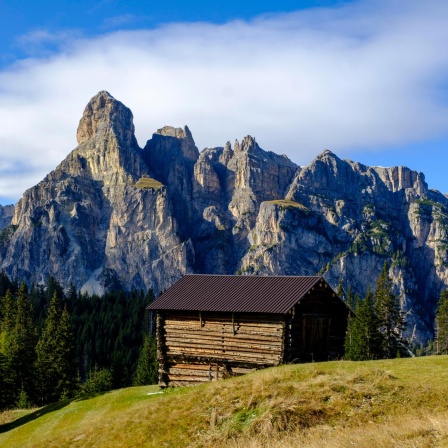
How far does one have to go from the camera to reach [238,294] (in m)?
35.4

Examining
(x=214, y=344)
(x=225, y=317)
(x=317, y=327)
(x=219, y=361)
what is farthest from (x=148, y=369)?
(x=317, y=327)

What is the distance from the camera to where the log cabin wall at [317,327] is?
3430 centimetres

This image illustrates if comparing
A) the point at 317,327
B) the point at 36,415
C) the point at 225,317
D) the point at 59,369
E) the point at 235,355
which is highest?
the point at 225,317

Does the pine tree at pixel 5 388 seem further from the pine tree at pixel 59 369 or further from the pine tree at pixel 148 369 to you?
the pine tree at pixel 148 369

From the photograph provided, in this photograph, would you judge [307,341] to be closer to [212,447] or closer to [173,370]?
[173,370]

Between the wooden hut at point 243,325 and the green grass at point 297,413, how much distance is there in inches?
193

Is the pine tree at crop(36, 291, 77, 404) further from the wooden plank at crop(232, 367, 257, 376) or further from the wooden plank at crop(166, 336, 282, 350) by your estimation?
the wooden plank at crop(232, 367, 257, 376)

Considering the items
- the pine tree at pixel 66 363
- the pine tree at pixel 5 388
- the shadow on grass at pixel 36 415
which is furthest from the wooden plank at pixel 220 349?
the pine tree at pixel 66 363

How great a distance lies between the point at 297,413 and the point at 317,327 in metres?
14.3

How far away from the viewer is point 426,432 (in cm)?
1605

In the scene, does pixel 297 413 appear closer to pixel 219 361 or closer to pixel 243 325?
pixel 243 325

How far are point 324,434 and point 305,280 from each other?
656 inches

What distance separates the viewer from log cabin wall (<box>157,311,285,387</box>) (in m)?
33.9

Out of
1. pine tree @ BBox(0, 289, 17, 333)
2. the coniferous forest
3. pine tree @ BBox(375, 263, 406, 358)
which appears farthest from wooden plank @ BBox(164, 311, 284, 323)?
pine tree @ BBox(0, 289, 17, 333)
